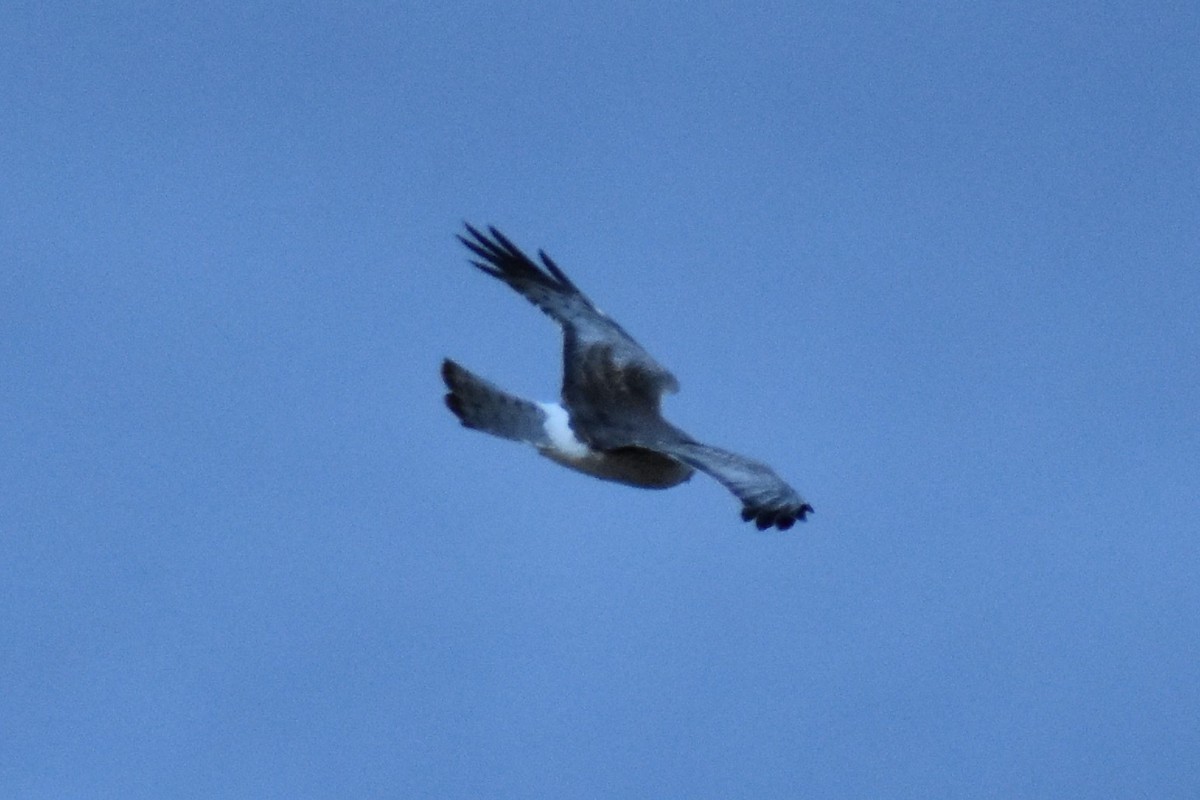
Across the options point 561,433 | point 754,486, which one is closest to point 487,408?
point 561,433

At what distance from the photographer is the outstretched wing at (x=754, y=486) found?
395 inches

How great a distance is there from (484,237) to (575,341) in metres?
1.09

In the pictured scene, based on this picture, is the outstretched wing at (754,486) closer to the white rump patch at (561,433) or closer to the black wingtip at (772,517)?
the black wingtip at (772,517)

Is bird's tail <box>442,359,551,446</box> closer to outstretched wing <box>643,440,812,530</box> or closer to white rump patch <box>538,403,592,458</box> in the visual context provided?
white rump patch <box>538,403,592,458</box>

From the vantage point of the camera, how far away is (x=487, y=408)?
11.5m

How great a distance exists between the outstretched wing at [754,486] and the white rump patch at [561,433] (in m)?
0.55

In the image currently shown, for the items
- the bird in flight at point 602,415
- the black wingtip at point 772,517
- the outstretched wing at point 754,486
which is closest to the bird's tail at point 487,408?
the bird in flight at point 602,415

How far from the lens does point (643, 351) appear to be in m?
12.6

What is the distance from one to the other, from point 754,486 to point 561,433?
1.54 metres

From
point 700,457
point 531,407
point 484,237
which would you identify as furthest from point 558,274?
point 700,457

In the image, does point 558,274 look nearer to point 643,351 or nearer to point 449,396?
point 643,351

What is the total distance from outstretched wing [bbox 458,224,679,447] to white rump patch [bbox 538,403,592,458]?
46 mm

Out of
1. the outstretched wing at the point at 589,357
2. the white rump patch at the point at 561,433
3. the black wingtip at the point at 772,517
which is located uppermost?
the outstretched wing at the point at 589,357

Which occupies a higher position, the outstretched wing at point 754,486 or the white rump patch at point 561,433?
the white rump patch at point 561,433
